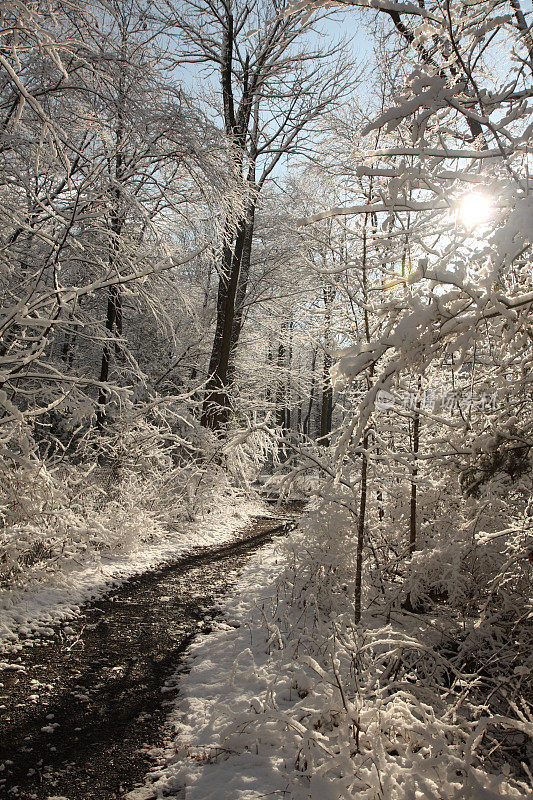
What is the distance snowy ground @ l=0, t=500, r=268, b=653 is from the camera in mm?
4086

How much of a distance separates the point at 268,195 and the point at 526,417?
1373 cm

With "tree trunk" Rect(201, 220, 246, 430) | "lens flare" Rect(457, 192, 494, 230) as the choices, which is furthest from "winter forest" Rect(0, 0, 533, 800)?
"tree trunk" Rect(201, 220, 246, 430)

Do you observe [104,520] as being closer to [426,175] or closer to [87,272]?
[87,272]

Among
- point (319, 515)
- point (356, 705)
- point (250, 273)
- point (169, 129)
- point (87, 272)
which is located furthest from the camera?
point (250, 273)

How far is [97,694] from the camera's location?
10.8 feet

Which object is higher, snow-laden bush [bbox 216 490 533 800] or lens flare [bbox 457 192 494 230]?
lens flare [bbox 457 192 494 230]

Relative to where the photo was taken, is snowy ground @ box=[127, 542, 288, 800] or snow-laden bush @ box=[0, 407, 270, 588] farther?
snow-laden bush @ box=[0, 407, 270, 588]

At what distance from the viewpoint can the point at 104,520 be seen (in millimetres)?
6238

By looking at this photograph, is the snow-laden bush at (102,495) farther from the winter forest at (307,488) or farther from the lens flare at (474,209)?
the lens flare at (474,209)

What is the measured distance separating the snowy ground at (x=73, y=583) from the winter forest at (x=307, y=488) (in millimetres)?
37

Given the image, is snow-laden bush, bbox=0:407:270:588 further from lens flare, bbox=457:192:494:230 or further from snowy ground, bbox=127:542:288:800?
lens flare, bbox=457:192:494:230

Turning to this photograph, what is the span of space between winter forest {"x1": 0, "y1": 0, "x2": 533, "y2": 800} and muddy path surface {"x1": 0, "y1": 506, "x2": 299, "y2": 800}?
22mm

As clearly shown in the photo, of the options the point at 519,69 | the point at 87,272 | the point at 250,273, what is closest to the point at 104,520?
the point at 87,272

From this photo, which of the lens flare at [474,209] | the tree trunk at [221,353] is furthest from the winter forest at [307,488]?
the tree trunk at [221,353]
